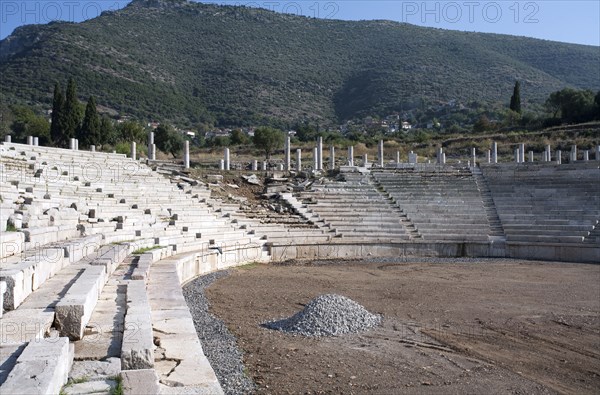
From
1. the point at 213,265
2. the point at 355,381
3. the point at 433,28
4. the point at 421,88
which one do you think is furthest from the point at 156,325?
the point at 433,28

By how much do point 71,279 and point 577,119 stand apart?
58.4m

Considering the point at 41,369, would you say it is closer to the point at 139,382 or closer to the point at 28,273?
the point at 139,382

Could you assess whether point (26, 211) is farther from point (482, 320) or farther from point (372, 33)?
point (372, 33)

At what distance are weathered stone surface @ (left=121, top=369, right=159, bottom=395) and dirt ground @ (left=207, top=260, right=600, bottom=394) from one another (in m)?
2.27

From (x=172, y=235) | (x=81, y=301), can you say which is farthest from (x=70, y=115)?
(x=81, y=301)

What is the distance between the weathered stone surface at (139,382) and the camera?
4.27 m

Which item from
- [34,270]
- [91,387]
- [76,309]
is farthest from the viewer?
[34,270]

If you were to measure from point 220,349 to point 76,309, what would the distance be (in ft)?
9.16

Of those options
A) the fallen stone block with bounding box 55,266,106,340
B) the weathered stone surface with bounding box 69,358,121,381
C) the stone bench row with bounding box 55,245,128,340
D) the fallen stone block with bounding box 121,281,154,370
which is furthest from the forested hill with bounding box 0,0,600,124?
the weathered stone surface with bounding box 69,358,121,381

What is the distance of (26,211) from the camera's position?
12.3 m

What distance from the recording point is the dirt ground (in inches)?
288

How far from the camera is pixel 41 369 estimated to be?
4.03 m

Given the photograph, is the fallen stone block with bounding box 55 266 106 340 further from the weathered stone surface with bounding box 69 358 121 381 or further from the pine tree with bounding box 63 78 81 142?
the pine tree with bounding box 63 78 81 142

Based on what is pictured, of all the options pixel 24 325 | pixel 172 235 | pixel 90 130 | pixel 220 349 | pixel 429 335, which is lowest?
pixel 429 335
